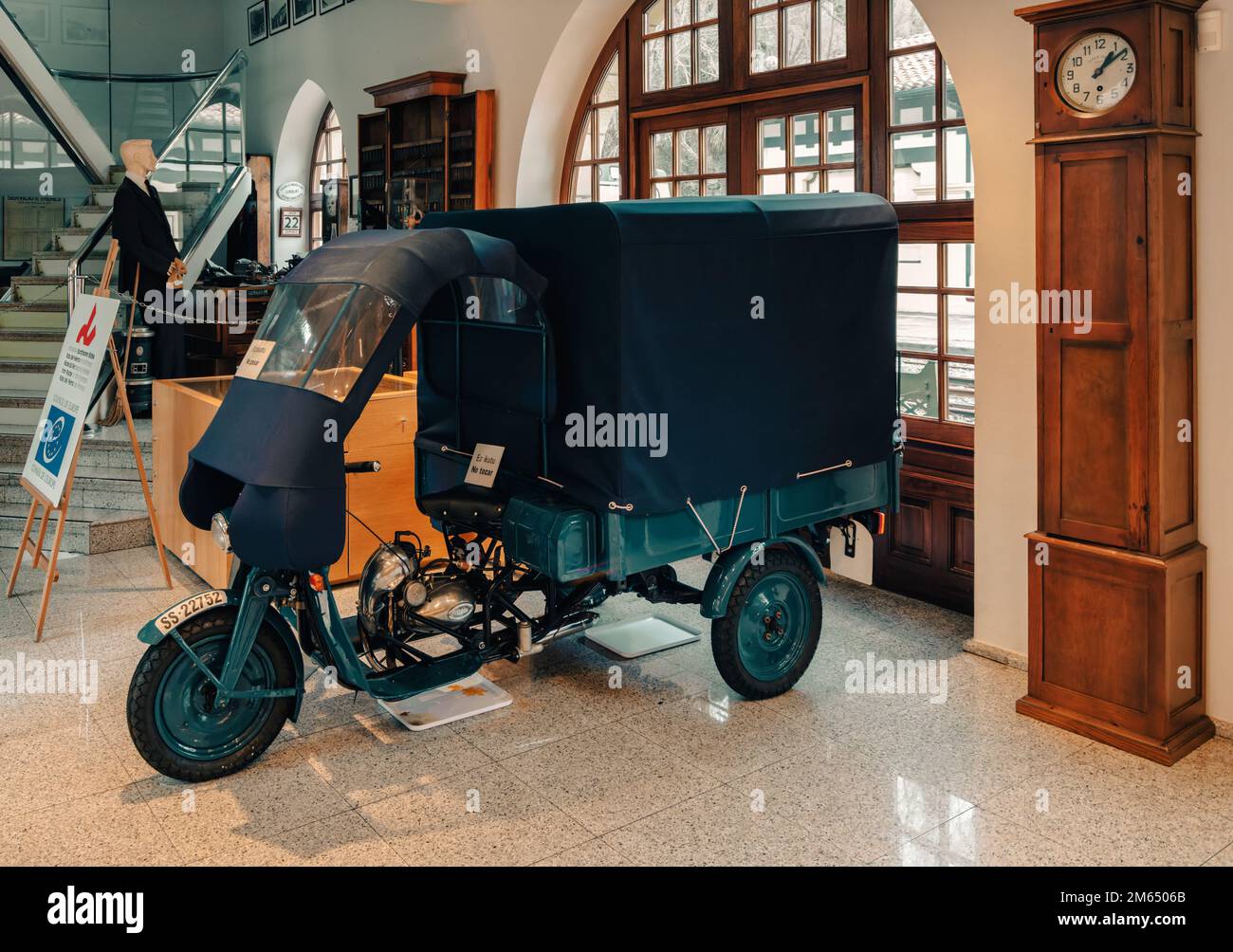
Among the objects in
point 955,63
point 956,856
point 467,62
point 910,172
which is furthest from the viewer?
point 467,62

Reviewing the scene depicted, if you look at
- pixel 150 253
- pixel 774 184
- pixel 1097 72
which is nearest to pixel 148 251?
pixel 150 253

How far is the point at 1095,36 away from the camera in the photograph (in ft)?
13.0

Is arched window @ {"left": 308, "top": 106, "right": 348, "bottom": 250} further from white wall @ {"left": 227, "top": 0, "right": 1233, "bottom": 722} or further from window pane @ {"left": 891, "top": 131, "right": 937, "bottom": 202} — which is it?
window pane @ {"left": 891, "top": 131, "right": 937, "bottom": 202}

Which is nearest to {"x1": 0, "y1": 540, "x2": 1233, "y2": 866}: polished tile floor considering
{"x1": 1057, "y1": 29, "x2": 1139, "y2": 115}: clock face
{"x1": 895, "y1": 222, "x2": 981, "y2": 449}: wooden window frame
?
{"x1": 895, "y1": 222, "x2": 981, "y2": 449}: wooden window frame

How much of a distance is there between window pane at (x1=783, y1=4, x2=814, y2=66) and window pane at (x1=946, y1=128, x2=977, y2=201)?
99 cm

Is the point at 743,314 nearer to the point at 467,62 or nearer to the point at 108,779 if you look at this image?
the point at 108,779

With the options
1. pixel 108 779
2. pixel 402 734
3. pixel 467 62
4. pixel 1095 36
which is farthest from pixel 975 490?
pixel 467 62

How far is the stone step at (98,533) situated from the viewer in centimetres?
669

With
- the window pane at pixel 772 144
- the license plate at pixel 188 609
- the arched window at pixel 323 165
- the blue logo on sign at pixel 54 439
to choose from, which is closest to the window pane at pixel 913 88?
the window pane at pixel 772 144

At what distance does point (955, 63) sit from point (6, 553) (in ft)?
18.0

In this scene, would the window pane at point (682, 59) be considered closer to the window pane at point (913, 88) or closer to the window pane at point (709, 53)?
the window pane at point (709, 53)

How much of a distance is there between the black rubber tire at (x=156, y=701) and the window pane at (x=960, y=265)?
3.30 metres

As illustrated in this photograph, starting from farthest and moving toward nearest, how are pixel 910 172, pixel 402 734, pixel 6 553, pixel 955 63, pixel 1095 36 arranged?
pixel 6 553
pixel 910 172
pixel 955 63
pixel 402 734
pixel 1095 36

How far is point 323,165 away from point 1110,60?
852 cm
